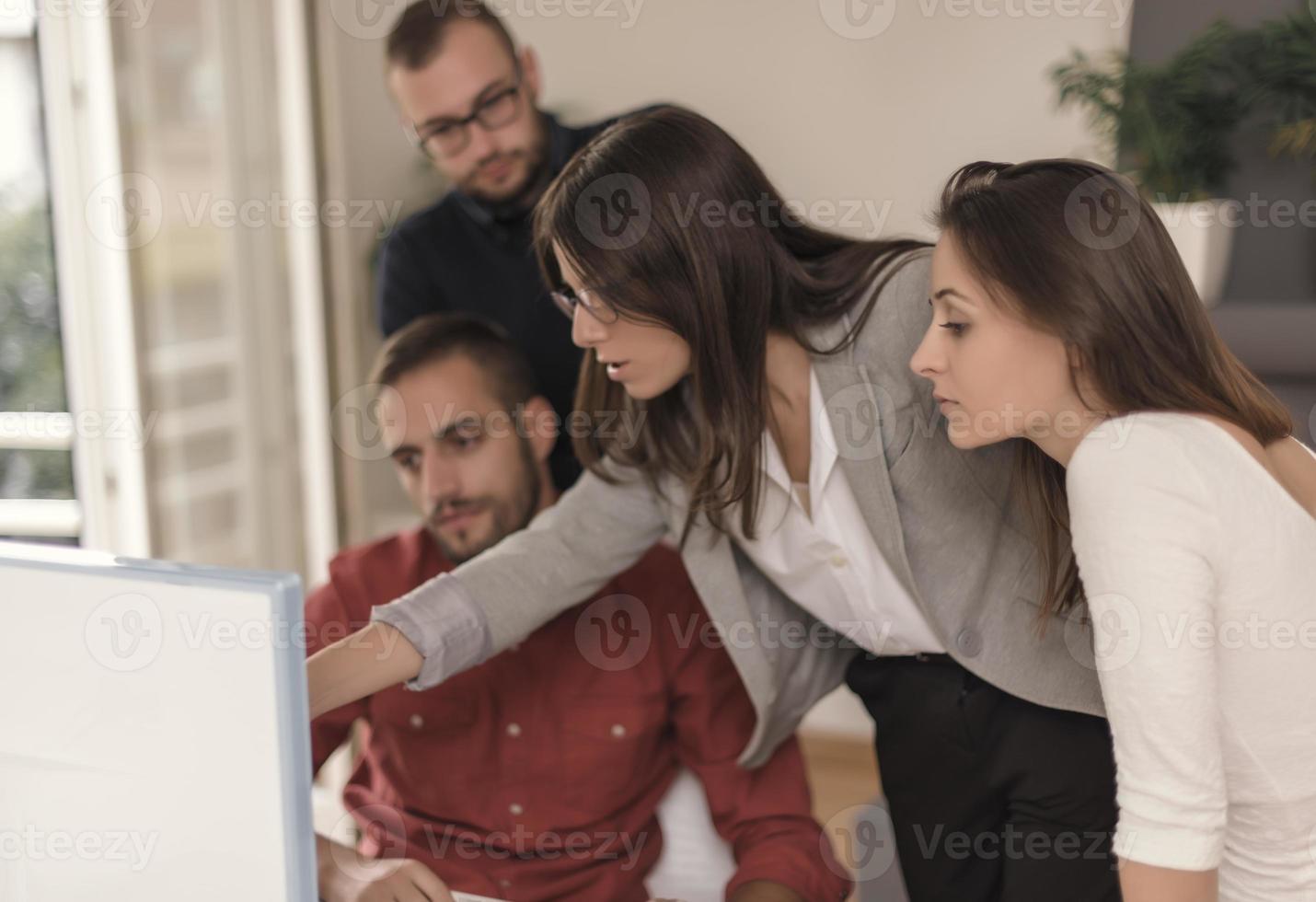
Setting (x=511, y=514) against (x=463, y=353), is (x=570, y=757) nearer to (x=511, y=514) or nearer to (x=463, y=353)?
(x=511, y=514)

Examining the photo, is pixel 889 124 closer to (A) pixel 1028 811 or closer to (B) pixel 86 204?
(B) pixel 86 204

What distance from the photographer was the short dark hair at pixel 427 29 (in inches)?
70.7

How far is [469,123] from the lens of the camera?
1822mm

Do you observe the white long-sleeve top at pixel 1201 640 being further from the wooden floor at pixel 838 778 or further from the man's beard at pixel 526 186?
the wooden floor at pixel 838 778

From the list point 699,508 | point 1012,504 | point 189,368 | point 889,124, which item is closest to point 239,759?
point 699,508

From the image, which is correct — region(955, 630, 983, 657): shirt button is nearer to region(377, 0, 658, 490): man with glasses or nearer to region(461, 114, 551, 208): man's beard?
region(377, 0, 658, 490): man with glasses

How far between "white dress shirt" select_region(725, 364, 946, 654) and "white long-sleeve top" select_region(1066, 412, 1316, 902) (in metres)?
0.36

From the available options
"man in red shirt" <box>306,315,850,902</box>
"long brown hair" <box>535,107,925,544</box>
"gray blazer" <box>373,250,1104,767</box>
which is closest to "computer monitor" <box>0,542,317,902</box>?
"gray blazer" <box>373,250,1104,767</box>

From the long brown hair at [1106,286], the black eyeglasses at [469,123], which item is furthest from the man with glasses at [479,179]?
the long brown hair at [1106,286]

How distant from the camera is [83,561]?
793 millimetres

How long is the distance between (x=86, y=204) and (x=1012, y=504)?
1824 mm

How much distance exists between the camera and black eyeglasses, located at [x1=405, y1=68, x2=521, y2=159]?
182 cm

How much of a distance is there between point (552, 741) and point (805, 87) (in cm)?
192

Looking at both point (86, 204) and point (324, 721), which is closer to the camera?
point (324, 721)
